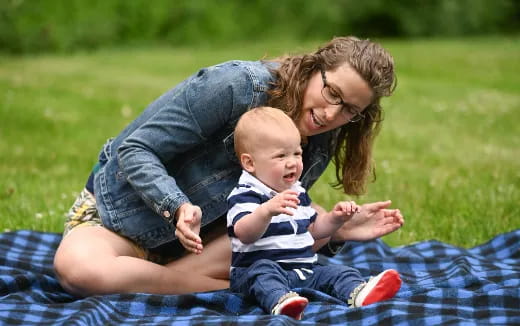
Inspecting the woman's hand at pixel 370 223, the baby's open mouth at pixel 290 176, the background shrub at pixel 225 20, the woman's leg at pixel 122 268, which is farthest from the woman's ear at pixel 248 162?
the background shrub at pixel 225 20

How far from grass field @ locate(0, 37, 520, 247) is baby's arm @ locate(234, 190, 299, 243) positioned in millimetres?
882

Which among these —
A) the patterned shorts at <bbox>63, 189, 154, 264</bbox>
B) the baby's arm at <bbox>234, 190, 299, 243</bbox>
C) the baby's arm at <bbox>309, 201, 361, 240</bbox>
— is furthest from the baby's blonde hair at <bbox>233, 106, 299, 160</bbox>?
the patterned shorts at <bbox>63, 189, 154, 264</bbox>

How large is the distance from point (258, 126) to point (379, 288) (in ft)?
2.37

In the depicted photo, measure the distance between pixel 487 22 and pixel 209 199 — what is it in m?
17.7

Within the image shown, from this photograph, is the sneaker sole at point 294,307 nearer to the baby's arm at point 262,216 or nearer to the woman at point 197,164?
the baby's arm at point 262,216

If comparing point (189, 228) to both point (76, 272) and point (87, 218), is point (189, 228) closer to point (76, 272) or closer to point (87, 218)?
point (76, 272)

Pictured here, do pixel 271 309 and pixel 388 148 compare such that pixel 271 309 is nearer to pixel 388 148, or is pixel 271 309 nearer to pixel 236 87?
pixel 236 87

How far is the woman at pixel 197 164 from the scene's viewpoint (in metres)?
2.95

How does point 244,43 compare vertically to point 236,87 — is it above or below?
below

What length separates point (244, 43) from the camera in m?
15.5

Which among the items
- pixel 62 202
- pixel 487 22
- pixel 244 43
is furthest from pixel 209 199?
pixel 487 22

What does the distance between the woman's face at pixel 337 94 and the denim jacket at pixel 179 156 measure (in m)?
0.20

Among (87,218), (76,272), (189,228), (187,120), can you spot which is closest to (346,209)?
(189,228)

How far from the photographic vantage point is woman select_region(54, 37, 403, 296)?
2.95 meters
